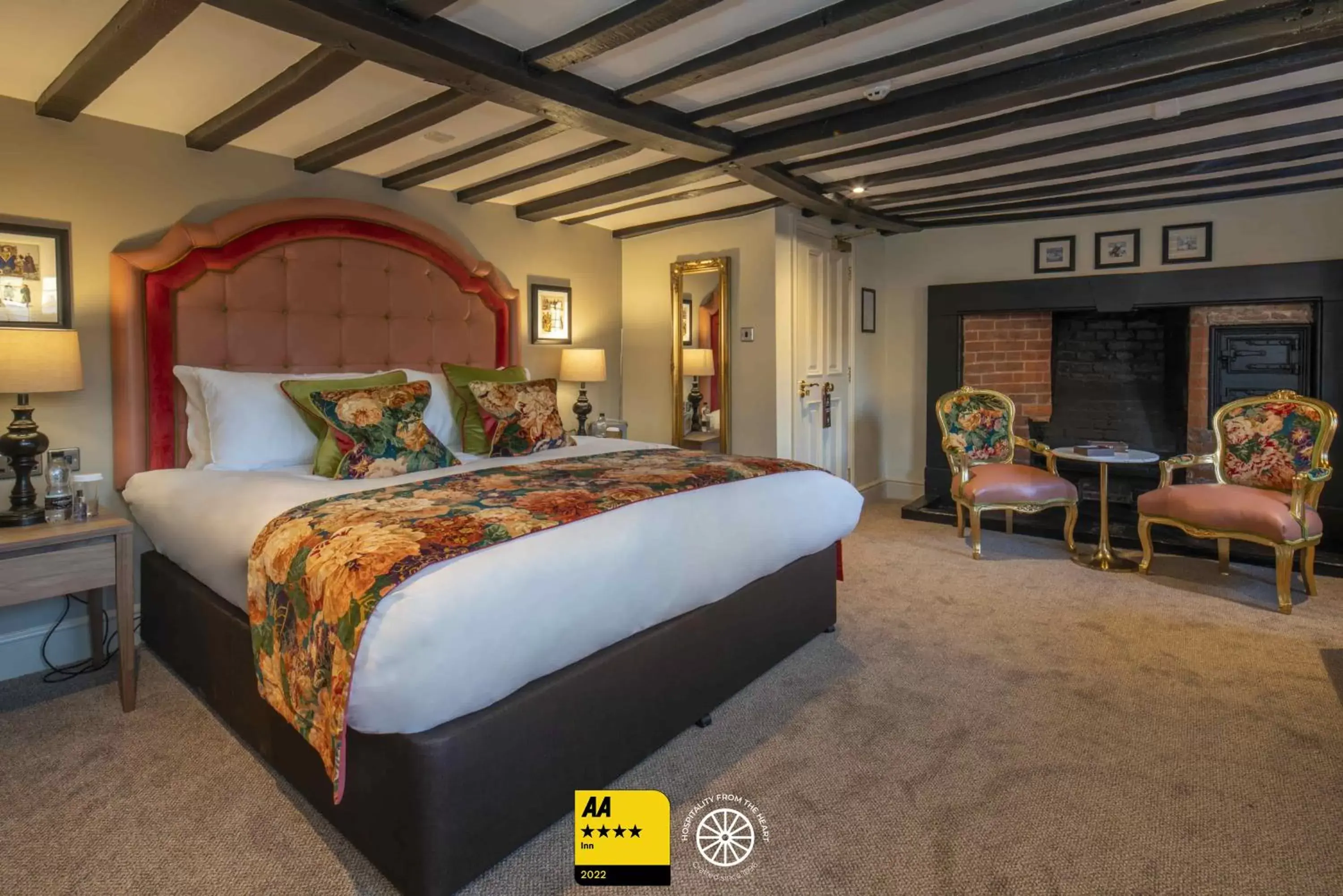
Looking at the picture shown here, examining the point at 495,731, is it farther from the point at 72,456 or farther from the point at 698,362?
the point at 698,362

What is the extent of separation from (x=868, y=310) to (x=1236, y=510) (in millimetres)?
2988

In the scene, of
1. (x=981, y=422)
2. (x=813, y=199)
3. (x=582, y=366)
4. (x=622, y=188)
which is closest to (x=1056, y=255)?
(x=981, y=422)

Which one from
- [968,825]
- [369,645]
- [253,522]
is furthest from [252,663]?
[968,825]

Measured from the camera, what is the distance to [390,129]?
3.07m

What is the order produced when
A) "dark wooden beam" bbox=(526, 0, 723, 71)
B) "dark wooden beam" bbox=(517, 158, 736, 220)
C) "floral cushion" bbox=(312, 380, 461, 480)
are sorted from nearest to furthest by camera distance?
1. "dark wooden beam" bbox=(526, 0, 723, 71)
2. "floral cushion" bbox=(312, 380, 461, 480)
3. "dark wooden beam" bbox=(517, 158, 736, 220)

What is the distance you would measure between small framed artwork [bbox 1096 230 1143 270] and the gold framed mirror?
253 centimetres

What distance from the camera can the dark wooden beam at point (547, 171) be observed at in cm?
348

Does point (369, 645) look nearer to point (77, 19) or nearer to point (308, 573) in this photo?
point (308, 573)

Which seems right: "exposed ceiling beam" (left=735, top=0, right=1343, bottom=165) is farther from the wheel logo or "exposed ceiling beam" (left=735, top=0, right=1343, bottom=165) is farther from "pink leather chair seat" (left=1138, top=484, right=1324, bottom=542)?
the wheel logo

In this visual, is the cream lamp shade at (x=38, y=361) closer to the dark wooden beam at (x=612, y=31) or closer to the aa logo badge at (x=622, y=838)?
the dark wooden beam at (x=612, y=31)

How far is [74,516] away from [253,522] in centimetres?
97

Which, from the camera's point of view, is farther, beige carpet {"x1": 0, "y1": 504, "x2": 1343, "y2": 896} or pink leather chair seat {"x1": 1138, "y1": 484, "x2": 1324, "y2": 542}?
pink leather chair seat {"x1": 1138, "y1": 484, "x2": 1324, "y2": 542}

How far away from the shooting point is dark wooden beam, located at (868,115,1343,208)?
11.0ft

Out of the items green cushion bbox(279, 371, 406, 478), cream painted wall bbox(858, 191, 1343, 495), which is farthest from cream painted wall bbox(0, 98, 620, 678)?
cream painted wall bbox(858, 191, 1343, 495)
